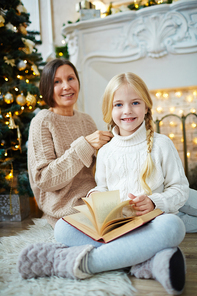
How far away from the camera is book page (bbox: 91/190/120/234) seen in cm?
79

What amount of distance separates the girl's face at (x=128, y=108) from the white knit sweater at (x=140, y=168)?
4 centimetres

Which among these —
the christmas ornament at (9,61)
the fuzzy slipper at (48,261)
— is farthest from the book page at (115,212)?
the christmas ornament at (9,61)

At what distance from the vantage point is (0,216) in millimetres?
1701

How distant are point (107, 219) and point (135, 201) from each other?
116 millimetres

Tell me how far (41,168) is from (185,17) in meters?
1.80

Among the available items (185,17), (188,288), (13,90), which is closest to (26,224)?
(13,90)

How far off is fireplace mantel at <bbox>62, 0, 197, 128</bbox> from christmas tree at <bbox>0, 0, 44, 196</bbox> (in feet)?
2.12

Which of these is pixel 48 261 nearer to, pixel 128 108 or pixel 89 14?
Result: pixel 128 108

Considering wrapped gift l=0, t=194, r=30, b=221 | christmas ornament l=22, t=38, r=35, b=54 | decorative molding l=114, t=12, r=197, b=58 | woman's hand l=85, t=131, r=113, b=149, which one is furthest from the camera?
decorative molding l=114, t=12, r=197, b=58

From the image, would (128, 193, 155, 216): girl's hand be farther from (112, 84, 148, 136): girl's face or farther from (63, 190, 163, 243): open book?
(112, 84, 148, 136): girl's face

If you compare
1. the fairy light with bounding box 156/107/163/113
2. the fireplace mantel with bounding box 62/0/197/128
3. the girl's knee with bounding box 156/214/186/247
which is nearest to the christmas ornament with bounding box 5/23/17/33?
the fireplace mantel with bounding box 62/0/197/128

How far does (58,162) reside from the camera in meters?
1.17

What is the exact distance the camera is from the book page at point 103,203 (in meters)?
0.79

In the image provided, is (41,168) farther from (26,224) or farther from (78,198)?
(26,224)
